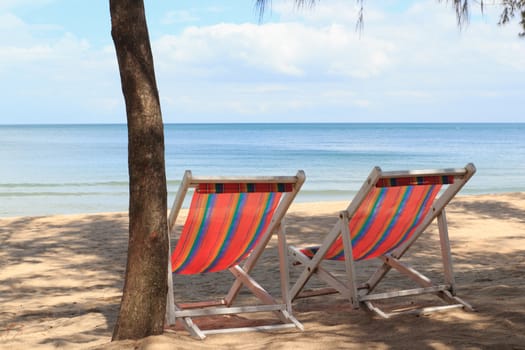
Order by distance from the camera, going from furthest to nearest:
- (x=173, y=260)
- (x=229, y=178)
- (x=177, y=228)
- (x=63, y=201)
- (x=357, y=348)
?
(x=63, y=201) → (x=177, y=228) → (x=173, y=260) → (x=229, y=178) → (x=357, y=348)

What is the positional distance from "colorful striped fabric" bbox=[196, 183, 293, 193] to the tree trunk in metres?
0.31

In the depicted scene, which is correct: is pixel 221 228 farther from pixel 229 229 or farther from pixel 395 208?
pixel 395 208

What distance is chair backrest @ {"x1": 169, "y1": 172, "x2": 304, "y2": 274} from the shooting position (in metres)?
3.34

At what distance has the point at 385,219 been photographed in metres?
3.74

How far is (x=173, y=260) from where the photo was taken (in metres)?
3.58

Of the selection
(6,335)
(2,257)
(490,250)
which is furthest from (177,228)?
(6,335)

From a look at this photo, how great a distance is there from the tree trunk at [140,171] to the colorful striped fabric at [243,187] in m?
0.31

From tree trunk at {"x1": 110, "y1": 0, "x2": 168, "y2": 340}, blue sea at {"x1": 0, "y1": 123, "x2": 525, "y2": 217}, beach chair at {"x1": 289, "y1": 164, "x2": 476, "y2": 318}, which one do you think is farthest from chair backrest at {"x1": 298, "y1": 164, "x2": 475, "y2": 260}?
blue sea at {"x1": 0, "y1": 123, "x2": 525, "y2": 217}

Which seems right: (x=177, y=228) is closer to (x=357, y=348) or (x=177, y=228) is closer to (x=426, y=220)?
(x=426, y=220)

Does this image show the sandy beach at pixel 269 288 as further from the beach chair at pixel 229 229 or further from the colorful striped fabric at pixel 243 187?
the colorful striped fabric at pixel 243 187

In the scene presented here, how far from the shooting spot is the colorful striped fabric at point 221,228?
340cm

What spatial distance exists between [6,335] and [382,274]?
2181mm

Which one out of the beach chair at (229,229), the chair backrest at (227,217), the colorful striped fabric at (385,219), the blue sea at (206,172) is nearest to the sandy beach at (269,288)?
the beach chair at (229,229)

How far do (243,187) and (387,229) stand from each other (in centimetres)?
94
